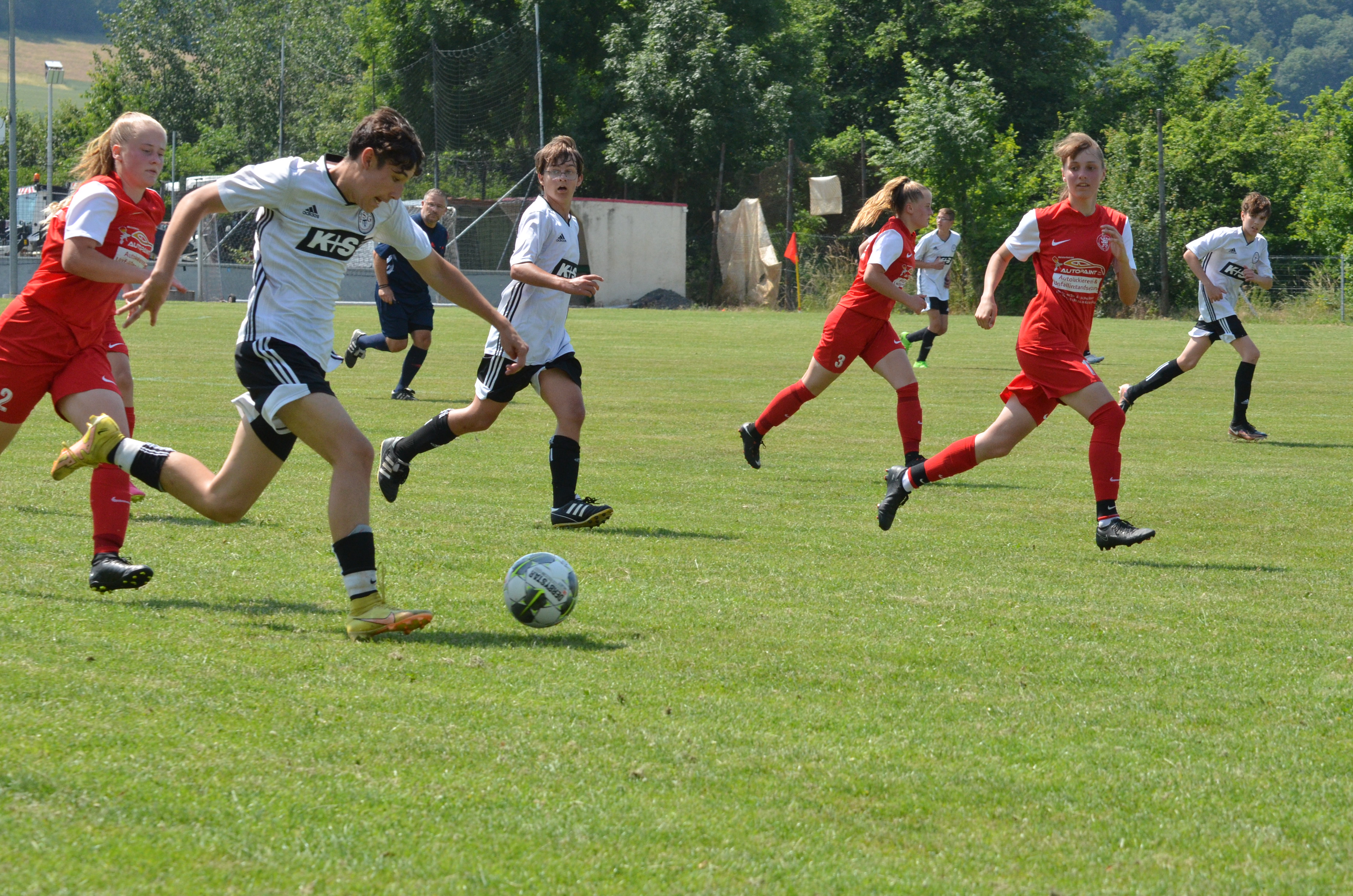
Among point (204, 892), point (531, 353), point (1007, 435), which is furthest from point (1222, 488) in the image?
point (204, 892)

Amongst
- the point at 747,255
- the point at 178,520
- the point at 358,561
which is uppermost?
the point at 747,255

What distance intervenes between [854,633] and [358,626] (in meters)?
1.78

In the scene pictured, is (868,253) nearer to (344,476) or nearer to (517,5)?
(344,476)

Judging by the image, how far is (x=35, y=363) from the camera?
19.0ft

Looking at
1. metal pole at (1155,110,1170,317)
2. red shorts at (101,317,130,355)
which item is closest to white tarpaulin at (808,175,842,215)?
metal pole at (1155,110,1170,317)

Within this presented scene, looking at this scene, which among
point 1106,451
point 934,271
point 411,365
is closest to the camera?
point 1106,451

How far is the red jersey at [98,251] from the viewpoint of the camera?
5754 mm

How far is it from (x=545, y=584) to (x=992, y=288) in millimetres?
3428

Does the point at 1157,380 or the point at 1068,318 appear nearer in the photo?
the point at 1068,318

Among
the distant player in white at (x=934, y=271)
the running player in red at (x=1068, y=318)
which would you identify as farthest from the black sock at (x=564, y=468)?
the distant player in white at (x=934, y=271)

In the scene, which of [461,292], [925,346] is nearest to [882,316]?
[461,292]

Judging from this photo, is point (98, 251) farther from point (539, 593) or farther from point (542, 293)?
point (542, 293)

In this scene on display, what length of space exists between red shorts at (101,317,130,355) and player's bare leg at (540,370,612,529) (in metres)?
2.11

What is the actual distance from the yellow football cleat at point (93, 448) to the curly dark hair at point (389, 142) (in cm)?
151
